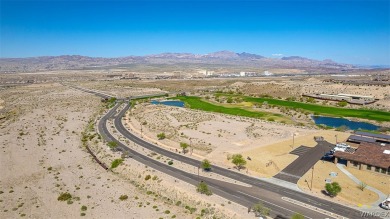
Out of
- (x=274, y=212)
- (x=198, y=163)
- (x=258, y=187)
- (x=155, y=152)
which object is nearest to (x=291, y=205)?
(x=274, y=212)

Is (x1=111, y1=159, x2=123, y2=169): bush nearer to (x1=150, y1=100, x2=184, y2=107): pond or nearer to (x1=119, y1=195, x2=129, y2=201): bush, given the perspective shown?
(x1=119, y1=195, x2=129, y2=201): bush

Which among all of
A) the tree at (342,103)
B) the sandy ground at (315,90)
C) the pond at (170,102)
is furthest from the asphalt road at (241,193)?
the sandy ground at (315,90)

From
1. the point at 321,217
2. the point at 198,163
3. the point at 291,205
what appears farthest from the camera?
the point at 198,163

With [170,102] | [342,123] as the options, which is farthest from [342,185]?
[170,102]

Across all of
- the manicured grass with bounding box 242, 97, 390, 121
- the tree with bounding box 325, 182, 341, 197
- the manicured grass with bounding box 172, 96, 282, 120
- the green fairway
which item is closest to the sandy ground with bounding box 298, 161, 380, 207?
the tree with bounding box 325, 182, 341, 197

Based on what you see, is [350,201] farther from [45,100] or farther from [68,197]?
[45,100]

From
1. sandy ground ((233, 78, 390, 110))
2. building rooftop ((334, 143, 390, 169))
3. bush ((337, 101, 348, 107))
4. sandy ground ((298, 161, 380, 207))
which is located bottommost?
sandy ground ((298, 161, 380, 207))

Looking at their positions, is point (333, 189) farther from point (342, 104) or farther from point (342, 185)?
point (342, 104)
